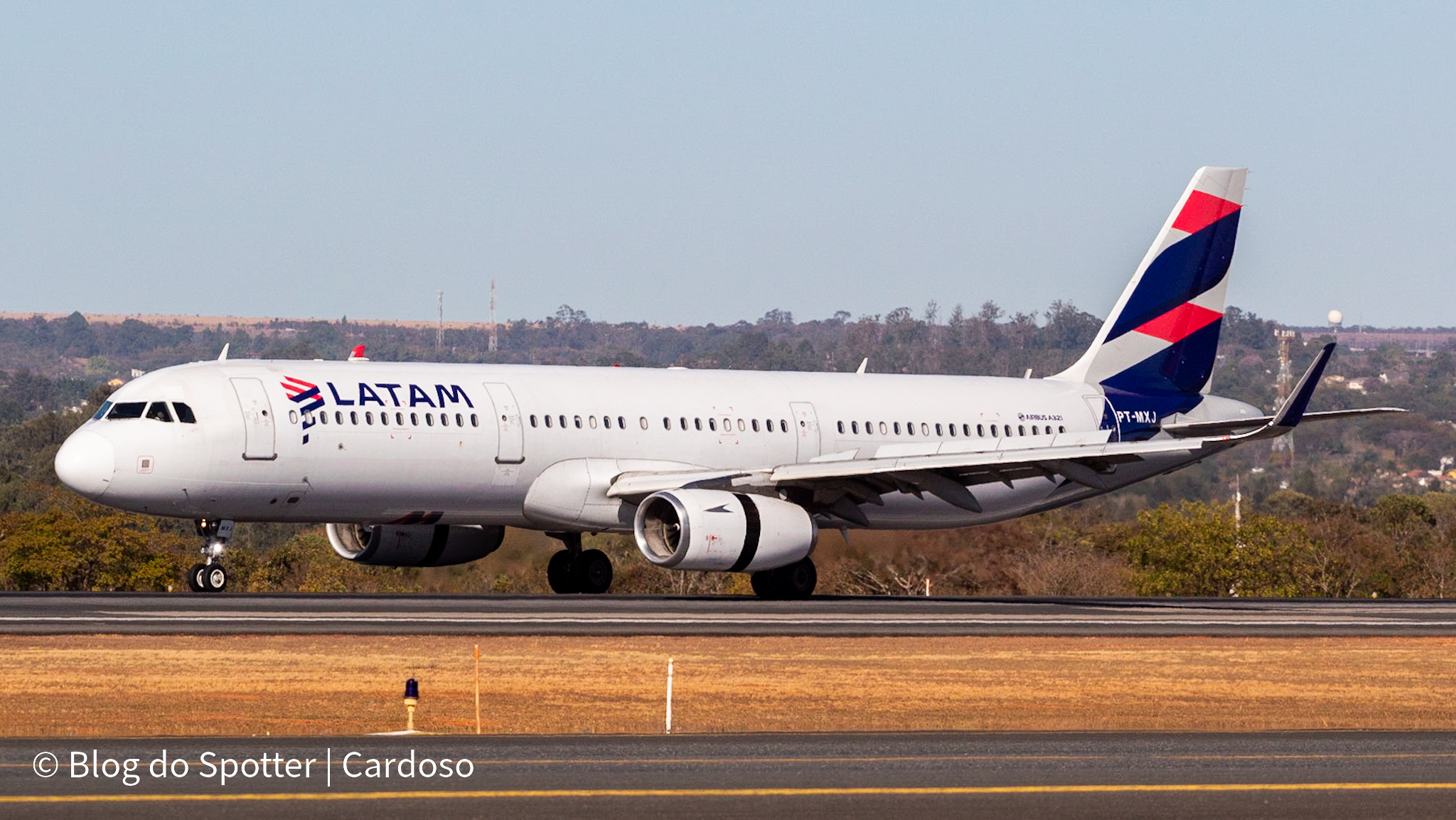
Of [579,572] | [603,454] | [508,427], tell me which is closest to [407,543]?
[579,572]

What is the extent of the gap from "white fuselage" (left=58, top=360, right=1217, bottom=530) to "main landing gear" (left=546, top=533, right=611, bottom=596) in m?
2.83

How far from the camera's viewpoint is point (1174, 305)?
4797cm

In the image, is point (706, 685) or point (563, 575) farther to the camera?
point (563, 575)

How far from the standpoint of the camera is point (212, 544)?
1431 inches

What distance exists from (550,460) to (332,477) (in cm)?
419

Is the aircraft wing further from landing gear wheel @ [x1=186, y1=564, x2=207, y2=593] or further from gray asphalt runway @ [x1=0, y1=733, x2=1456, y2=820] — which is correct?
gray asphalt runway @ [x1=0, y1=733, x2=1456, y2=820]

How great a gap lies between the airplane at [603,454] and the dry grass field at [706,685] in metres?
8.57

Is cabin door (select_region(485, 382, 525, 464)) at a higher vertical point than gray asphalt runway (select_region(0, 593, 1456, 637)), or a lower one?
higher

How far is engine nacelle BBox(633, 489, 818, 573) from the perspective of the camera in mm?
36000

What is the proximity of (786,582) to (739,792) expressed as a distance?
24699 millimetres

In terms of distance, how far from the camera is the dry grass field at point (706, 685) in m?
20.2

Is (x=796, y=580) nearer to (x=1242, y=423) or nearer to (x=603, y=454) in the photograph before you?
(x=603, y=454)

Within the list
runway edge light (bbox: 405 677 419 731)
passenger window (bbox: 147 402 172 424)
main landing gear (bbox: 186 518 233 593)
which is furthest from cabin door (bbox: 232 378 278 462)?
runway edge light (bbox: 405 677 419 731)

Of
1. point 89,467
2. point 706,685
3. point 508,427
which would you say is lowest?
point 706,685
